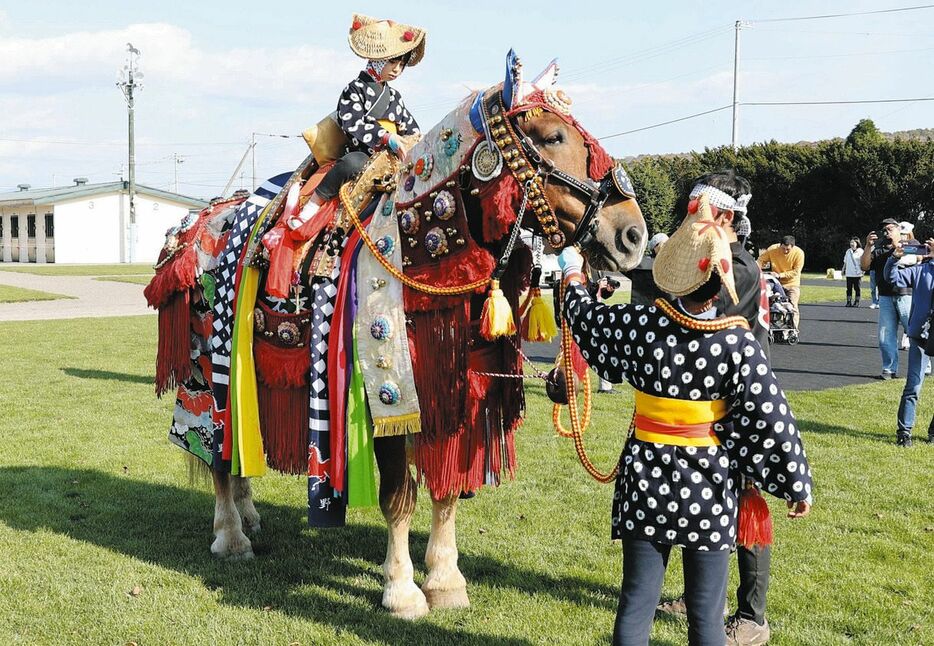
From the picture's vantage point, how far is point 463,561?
503 cm

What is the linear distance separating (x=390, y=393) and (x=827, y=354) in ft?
38.7

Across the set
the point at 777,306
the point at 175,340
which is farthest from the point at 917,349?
the point at 175,340

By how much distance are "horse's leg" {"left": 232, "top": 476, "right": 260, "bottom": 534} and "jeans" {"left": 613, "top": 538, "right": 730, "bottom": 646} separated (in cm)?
321

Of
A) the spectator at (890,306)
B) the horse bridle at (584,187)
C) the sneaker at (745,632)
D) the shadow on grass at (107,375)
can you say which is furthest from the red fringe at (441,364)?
the spectator at (890,306)

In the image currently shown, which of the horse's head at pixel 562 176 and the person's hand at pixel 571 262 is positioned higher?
the horse's head at pixel 562 176

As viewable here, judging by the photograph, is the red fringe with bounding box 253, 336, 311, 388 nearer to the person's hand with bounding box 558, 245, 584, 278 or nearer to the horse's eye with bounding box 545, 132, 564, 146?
the person's hand with bounding box 558, 245, 584, 278

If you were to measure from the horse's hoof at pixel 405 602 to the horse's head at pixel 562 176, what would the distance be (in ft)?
6.39

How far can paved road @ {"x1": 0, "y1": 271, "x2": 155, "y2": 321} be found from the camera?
1944 centimetres

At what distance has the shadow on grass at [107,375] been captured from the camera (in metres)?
11.1

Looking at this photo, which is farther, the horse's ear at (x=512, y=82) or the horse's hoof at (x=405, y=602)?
the horse's hoof at (x=405, y=602)

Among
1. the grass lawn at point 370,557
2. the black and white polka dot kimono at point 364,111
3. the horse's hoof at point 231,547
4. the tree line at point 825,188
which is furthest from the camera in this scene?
the tree line at point 825,188

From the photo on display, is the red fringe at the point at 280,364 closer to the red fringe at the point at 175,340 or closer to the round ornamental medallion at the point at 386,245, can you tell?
the round ornamental medallion at the point at 386,245

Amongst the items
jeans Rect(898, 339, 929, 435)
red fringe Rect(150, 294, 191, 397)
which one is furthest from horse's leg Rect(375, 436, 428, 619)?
jeans Rect(898, 339, 929, 435)

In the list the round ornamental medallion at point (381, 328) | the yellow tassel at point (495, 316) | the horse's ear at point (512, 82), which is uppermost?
the horse's ear at point (512, 82)
